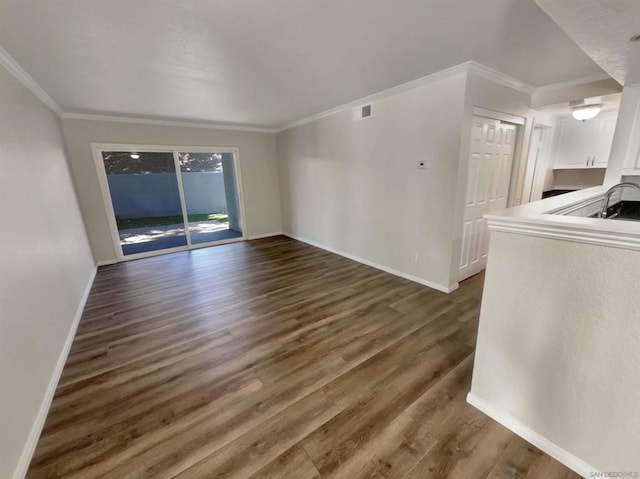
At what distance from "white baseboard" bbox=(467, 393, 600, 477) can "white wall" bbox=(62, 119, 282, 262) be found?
5.44 metres

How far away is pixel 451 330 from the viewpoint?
8.13 ft

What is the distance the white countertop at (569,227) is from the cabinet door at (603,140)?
4566 millimetres

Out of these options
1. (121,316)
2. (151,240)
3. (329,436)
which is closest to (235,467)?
(329,436)

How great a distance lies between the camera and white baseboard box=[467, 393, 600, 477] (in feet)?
4.27

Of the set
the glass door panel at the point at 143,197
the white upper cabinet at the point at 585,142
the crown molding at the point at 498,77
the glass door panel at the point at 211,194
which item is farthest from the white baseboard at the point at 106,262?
the white upper cabinet at the point at 585,142

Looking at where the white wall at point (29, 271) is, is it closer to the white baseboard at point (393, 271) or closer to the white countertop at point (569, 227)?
the white countertop at point (569, 227)

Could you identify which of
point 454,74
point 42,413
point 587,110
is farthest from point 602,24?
point 42,413

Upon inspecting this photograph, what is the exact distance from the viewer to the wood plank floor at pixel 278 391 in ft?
4.56

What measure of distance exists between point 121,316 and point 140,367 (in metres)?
1.14

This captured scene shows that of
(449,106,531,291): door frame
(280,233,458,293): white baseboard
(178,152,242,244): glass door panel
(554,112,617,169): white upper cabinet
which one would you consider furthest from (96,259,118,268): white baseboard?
(554,112,617,169): white upper cabinet

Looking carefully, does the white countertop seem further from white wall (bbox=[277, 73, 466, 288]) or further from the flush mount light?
the flush mount light

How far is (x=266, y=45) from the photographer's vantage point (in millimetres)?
2166

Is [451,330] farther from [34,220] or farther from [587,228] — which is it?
[34,220]

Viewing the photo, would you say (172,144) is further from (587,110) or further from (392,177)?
(587,110)
